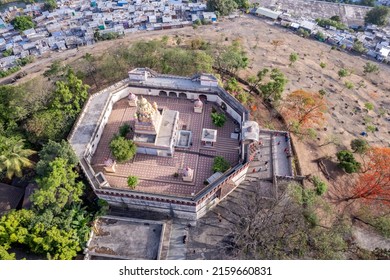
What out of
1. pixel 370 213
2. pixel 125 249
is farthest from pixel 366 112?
pixel 125 249

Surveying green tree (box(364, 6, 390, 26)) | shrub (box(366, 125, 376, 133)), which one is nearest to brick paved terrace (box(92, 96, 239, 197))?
shrub (box(366, 125, 376, 133))

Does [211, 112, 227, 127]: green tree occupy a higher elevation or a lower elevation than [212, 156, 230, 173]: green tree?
higher

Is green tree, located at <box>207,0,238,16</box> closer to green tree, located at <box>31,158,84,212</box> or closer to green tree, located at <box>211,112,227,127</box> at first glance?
green tree, located at <box>211,112,227,127</box>

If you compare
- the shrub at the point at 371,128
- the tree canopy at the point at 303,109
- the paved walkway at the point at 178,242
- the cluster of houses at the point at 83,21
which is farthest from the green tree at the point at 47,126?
the cluster of houses at the point at 83,21

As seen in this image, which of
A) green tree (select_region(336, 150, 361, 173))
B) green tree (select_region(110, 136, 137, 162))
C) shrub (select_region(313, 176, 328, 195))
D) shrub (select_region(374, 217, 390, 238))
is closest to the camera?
shrub (select_region(374, 217, 390, 238))

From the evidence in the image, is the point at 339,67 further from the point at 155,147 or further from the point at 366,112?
the point at 155,147

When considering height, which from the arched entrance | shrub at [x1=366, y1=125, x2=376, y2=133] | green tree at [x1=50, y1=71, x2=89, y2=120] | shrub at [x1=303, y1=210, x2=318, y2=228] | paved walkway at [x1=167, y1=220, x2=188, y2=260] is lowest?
shrub at [x1=366, y1=125, x2=376, y2=133]

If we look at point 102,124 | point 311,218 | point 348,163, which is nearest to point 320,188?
point 311,218

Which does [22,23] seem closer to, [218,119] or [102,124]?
[102,124]
